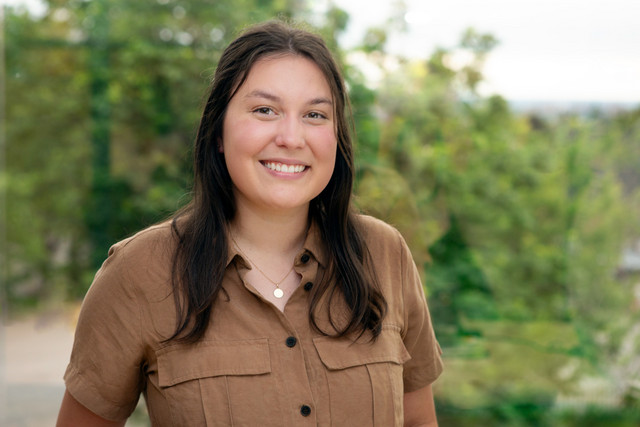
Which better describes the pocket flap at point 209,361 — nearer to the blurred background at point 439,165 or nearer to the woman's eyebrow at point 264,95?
the woman's eyebrow at point 264,95

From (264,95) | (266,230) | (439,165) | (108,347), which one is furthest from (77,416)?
(439,165)

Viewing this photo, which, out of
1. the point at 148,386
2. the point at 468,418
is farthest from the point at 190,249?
the point at 468,418

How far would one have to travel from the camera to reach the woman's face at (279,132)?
161cm

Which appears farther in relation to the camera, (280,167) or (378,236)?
(378,236)

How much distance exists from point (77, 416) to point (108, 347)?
0.18 metres

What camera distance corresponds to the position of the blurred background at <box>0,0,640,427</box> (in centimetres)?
367

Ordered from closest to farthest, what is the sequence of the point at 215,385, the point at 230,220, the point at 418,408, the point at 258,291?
1. the point at 215,385
2. the point at 258,291
3. the point at 230,220
4. the point at 418,408

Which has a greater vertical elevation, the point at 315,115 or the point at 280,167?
the point at 315,115

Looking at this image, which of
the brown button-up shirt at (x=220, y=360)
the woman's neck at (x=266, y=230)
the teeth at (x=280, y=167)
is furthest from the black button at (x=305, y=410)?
the teeth at (x=280, y=167)

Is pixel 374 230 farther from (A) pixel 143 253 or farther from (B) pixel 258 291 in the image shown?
(A) pixel 143 253

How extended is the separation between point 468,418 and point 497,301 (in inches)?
23.9

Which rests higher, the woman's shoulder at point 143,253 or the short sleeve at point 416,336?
the woman's shoulder at point 143,253

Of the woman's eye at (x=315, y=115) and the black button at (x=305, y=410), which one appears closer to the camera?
the black button at (x=305, y=410)

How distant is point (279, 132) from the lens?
160cm
